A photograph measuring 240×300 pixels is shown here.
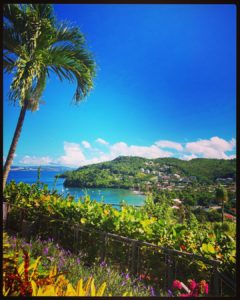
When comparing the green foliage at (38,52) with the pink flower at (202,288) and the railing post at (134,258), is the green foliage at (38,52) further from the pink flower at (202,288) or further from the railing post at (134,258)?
the pink flower at (202,288)

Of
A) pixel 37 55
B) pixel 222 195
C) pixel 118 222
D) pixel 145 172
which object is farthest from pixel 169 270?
pixel 145 172

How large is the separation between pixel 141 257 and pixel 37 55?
280cm

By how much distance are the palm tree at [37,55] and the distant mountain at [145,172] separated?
91.5 inches

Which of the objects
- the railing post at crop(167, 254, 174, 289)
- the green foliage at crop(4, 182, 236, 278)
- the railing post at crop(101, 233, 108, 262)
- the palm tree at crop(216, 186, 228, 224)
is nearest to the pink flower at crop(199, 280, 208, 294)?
the green foliage at crop(4, 182, 236, 278)

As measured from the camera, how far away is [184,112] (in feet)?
17.2

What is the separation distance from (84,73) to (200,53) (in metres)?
1.65

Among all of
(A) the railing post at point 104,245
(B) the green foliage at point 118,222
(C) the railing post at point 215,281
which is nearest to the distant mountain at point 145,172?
(B) the green foliage at point 118,222

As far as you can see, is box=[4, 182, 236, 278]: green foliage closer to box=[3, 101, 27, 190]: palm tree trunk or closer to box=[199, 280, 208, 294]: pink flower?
box=[199, 280, 208, 294]: pink flower

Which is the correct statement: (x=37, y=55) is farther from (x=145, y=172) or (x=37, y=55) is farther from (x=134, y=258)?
(x=145, y=172)

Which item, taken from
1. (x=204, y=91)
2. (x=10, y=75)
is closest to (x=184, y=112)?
(x=204, y=91)

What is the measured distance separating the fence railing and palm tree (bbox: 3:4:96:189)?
1.25 m

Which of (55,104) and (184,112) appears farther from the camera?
(184,112)

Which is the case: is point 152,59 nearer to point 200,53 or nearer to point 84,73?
point 200,53

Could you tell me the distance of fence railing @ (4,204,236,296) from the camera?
2432 millimetres
